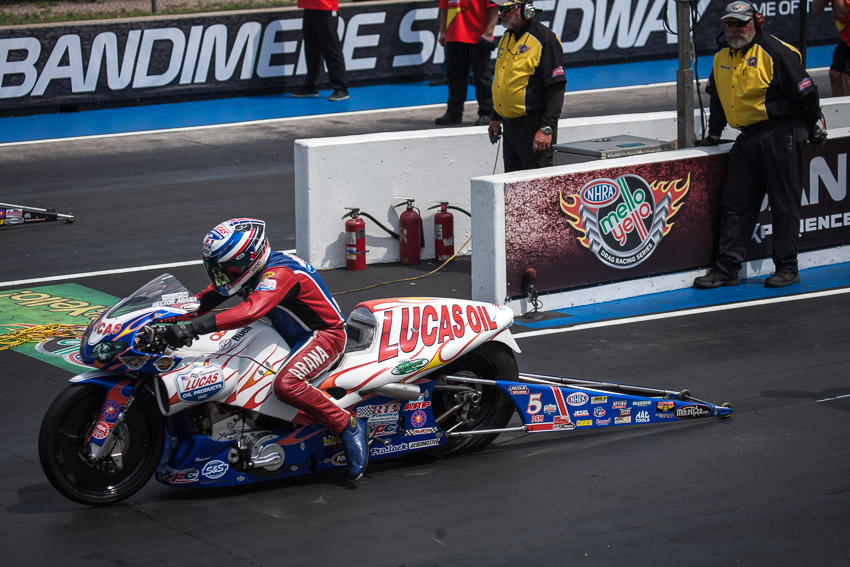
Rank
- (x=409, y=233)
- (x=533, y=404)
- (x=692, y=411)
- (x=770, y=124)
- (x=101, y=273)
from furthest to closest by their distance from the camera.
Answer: (x=409, y=233), (x=101, y=273), (x=770, y=124), (x=692, y=411), (x=533, y=404)

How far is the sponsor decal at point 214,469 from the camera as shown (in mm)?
Result: 6605

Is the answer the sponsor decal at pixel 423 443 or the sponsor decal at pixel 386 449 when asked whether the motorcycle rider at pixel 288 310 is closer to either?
the sponsor decal at pixel 386 449

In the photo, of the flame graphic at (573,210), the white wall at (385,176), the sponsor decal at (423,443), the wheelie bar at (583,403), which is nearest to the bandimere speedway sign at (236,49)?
the white wall at (385,176)

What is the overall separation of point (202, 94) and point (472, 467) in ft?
50.4

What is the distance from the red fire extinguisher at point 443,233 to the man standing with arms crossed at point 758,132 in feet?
7.84

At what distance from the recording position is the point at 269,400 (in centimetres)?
670

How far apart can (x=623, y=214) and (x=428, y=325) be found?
419 centimetres

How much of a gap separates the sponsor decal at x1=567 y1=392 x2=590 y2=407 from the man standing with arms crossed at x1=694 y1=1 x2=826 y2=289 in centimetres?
425

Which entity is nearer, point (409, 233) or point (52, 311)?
point (52, 311)

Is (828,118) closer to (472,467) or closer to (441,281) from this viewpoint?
(441,281)

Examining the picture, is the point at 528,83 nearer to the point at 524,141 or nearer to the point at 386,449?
the point at 524,141

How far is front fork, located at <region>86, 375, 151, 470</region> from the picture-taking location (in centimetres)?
634

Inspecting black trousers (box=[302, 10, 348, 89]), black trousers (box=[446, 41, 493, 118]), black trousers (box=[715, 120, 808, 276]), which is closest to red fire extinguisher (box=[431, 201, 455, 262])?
black trousers (box=[715, 120, 808, 276])

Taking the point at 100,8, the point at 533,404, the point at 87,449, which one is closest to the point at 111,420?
the point at 87,449
